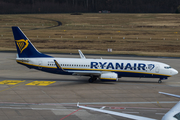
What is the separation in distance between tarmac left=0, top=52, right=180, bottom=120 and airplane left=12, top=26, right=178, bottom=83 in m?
1.59

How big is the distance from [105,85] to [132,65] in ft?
18.5

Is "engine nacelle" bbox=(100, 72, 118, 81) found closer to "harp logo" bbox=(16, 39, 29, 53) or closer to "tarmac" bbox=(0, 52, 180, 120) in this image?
"tarmac" bbox=(0, 52, 180, 120)

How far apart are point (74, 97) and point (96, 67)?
10.1 meters

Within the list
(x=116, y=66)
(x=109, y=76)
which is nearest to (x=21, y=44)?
(x=109, y=76)

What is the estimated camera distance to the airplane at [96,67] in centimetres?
4059

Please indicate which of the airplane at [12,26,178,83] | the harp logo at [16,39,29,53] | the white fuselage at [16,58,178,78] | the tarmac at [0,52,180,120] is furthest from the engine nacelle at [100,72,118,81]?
the harp logo at [16,39,29,53]

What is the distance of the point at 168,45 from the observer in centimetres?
8500

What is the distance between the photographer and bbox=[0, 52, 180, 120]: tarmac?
86.7ft

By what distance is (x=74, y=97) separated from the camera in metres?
32.7

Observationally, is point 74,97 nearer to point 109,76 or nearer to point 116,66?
point 109,76

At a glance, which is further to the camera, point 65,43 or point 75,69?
point 65,43

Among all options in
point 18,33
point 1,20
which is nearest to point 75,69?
point 18,33
